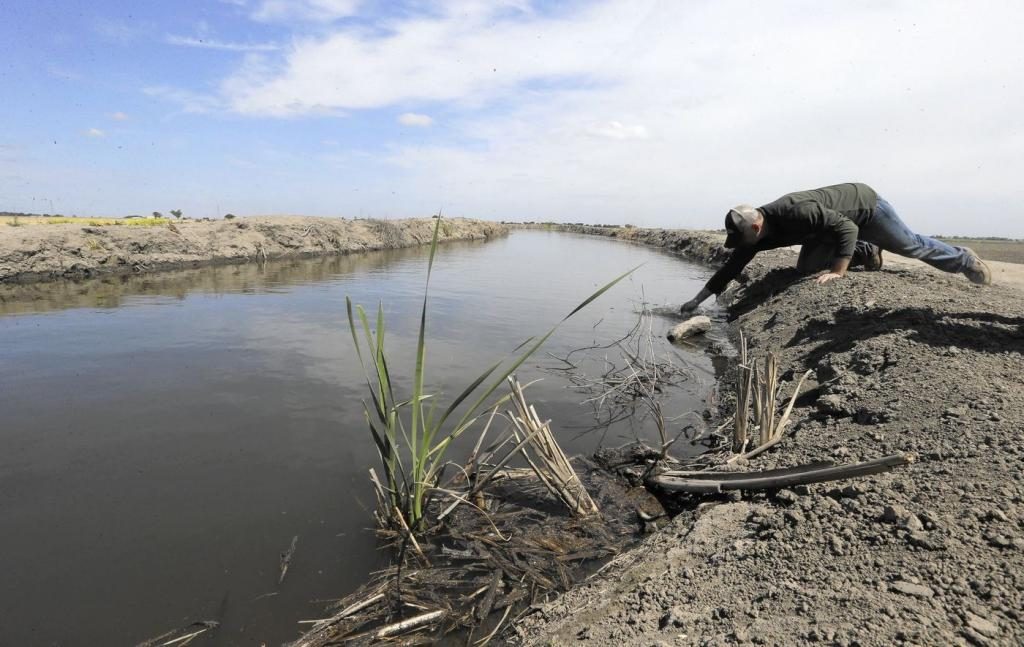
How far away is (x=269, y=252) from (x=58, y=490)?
16.4 meters

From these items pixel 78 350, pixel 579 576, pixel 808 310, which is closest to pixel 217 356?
pixel 78 350

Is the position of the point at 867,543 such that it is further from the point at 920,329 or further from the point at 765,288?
the point at 765,288

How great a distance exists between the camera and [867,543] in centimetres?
184

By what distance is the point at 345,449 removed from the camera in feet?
12.2

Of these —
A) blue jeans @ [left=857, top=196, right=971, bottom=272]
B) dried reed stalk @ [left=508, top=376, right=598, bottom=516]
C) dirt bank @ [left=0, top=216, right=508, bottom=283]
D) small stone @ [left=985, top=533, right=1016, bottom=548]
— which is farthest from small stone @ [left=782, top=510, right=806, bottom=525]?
dirt bank @ [left=0, top=216, right=508, bottom=283]

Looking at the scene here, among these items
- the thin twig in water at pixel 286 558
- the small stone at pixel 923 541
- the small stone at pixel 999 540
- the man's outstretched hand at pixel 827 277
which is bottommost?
the thin twig in water at pixel 286 558

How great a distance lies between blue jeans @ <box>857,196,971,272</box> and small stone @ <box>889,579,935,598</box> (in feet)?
19.2

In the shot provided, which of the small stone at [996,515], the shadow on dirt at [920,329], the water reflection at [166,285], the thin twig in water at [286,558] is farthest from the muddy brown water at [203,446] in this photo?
the small stone at [996,515]

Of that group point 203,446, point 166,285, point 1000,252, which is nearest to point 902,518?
point 203,446

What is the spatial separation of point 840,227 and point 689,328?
2208mm

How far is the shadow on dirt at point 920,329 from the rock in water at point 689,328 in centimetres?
182

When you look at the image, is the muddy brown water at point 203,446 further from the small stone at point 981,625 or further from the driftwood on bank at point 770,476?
the small stone at point 981,625

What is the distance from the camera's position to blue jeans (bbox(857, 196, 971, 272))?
6.02 m

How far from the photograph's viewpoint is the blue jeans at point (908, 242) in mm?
6020
